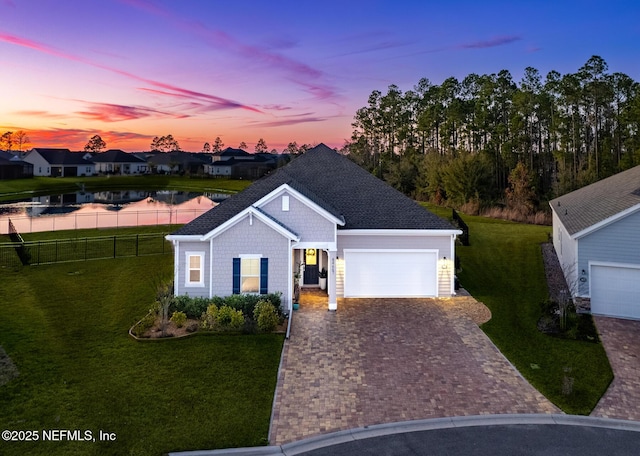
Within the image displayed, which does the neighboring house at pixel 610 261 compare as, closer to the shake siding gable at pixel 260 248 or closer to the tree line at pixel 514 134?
the shake siding gable at pixel 260 248

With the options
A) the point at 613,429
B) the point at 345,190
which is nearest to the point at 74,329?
the point at 345,190

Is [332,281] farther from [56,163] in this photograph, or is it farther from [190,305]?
[56,163]

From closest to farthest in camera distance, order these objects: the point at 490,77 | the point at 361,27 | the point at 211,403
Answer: the point at 211,403
the point at 361,27
the point at 490,77

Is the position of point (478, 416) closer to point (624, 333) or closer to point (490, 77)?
point (624, 333)

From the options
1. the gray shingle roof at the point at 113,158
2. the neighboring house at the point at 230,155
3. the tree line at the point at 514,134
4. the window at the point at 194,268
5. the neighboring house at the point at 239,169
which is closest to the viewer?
the window at the point at 194,268

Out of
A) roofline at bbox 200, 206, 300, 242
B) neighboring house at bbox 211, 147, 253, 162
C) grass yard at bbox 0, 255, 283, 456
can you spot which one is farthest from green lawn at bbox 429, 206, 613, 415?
neighboring house at bbox 211, 147, 253, 162

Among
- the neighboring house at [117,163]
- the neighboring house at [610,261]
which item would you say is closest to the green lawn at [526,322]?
the neighboring house at [610,261]
